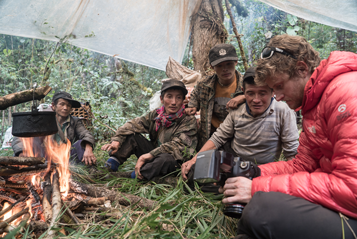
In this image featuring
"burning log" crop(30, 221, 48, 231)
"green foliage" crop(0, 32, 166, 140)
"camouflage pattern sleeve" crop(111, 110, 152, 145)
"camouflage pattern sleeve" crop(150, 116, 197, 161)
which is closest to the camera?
"burning log" crop(30, 221, 48, 231)

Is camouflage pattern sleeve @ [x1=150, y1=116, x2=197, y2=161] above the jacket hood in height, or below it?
below

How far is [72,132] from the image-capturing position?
375cm

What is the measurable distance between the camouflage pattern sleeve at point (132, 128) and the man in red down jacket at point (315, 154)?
2.11m

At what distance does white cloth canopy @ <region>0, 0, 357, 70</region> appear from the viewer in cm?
336

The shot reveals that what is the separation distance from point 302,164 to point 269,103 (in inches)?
34.1

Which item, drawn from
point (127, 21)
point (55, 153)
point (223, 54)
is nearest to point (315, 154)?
point (223, 54)

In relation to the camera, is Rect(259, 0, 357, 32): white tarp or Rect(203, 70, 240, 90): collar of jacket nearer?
Rect(259, 0, 357, 32): white tarp

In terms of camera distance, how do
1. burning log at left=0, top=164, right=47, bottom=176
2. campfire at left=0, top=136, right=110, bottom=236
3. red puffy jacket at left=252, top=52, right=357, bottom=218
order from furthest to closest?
burning log at left=0, top=164, right=47, bottom=176, campfire at left=0, top=136, right=110, bottom=236, red puffy jacket at left=252, top=52, right=357, bottom=218

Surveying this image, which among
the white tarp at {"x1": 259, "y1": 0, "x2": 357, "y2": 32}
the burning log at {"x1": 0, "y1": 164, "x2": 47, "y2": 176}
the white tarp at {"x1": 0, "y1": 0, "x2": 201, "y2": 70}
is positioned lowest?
the burning log at {"x1": 0, "y1": 164, "x2": 47, "y2": 176}

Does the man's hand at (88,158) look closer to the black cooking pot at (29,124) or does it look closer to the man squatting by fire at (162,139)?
the man squatting by fire at (162,139)

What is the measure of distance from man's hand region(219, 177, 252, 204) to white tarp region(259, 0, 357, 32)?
2.98m

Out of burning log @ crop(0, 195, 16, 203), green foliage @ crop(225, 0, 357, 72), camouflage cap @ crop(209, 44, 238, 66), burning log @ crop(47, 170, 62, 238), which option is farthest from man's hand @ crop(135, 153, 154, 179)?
green foliage @ crop(225, 0, 357, 72)

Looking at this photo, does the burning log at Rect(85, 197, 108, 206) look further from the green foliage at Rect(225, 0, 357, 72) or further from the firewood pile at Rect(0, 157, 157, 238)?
the green foliage at Rect(225, 0, 357, 72)

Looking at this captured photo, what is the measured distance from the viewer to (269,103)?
8.15 ft
